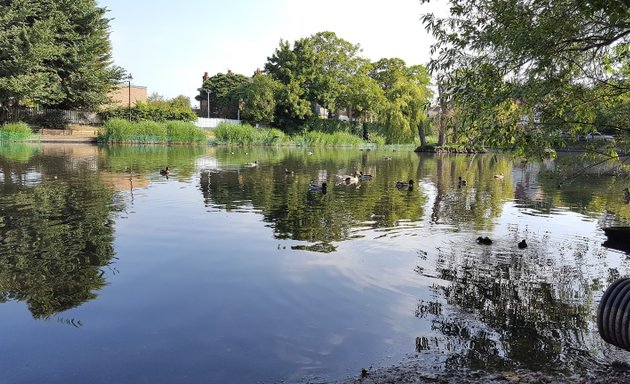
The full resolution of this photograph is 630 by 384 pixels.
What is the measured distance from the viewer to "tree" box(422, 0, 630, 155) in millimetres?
7246

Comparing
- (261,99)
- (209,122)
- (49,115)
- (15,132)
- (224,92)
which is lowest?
(15,132)

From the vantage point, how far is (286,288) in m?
8.16

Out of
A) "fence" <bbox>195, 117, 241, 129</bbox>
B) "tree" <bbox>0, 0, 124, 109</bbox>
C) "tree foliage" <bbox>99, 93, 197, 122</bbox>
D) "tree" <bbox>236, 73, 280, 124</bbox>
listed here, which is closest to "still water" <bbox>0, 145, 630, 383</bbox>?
"tree" <bbox>0, 0, 124, 109</bbox>

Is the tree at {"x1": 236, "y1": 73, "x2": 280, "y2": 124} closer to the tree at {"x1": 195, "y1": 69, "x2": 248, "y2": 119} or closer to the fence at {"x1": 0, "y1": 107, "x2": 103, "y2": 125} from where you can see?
the tree at {"x1": 195, "y1": 69, "x2": 248, "y2": 119}

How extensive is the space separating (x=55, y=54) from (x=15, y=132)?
10518mm

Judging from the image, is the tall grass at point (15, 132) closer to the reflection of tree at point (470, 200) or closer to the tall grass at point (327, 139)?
the tall grass at point (327, 139)

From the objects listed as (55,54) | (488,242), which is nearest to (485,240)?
(488,242)

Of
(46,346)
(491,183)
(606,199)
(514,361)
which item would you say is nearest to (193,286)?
(46,346)

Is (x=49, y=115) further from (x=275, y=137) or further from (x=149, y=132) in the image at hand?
(x=275, y=137)

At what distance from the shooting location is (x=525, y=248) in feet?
37.0

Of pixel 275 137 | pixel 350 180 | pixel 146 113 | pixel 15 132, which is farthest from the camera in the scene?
pixel 275 137

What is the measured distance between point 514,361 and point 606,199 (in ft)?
59.6

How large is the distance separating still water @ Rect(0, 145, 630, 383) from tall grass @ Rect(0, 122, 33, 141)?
41785 mm

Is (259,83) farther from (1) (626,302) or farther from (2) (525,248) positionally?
(1) (626,302)
